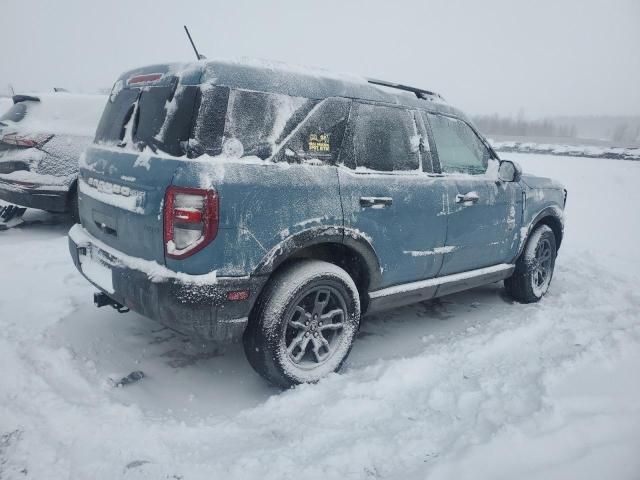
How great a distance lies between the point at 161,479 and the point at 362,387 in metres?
1.27

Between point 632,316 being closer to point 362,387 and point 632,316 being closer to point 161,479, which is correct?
point 362,387

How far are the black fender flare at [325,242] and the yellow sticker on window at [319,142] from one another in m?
0.49

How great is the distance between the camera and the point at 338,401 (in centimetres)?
260

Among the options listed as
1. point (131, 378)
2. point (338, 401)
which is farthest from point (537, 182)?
point (131, 378)

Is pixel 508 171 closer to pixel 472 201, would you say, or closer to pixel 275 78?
pixel 472 201

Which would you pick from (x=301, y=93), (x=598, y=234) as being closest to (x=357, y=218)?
(x=301, y=93)

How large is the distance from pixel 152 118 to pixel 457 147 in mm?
2413

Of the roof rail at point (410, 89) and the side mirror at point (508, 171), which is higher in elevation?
the roof rail at point (410, 89)

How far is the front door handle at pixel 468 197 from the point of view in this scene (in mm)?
3447

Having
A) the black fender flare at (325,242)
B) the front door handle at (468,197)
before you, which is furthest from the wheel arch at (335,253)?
the front door handle at (468,197)

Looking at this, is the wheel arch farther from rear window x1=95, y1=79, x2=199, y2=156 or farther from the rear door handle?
rear window x1=95, y1=79, x2=199, y2=156

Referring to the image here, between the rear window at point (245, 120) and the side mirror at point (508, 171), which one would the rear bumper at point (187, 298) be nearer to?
the rear window at point (245, 120)

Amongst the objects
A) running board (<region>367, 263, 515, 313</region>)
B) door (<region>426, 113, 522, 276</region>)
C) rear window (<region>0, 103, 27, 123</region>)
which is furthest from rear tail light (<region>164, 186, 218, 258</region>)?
rear window (<region>0, 103, 27, 123</region>)

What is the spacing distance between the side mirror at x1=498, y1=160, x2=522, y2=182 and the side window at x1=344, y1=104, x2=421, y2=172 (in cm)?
107
